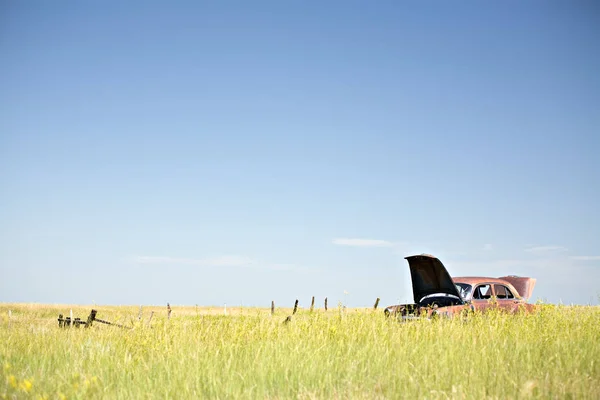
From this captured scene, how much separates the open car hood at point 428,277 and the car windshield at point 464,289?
Answer: 313 mm

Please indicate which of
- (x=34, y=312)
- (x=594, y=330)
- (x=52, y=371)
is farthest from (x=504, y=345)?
(x=34, y=312)

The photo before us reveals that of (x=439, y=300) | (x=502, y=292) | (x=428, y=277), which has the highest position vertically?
(x=428, y=277)

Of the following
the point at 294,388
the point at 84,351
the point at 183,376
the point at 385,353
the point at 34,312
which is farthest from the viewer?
the point at 34,312

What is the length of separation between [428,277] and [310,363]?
26.7ft

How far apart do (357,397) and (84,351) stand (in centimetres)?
567

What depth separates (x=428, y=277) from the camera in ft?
49.6

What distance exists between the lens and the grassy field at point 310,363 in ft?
21.3

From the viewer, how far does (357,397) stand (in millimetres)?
6078

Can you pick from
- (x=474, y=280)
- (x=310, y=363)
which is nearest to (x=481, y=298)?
(x=474, y=280)

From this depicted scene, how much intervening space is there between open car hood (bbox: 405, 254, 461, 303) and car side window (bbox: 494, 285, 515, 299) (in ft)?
5.34

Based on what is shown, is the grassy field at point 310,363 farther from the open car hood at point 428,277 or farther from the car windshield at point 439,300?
the car windshield at point 439,300

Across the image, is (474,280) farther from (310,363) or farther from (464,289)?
(310,363)

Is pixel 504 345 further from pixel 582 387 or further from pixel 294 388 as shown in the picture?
pixel 294 388

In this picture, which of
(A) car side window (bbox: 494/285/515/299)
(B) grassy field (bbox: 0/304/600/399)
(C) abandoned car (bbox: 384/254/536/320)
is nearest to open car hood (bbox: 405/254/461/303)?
(C) abandoned car (bbox: 384/254/536/320)
